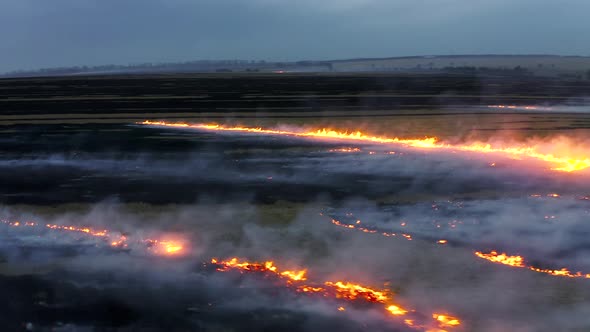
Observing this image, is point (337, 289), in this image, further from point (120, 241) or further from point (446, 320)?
point (120, 241)

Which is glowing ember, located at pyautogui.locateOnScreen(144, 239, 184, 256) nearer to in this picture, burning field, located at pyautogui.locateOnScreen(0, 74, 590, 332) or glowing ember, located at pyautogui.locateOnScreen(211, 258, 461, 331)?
burning field, located at pyautogui.locateOnScreen(0, 74, 590, 332)

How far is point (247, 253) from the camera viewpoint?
37.6ft

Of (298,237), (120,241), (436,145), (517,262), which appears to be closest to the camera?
(517,262)

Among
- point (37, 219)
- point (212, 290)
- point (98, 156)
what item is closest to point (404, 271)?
point (212, 290)

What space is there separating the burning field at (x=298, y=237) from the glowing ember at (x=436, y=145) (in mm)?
151

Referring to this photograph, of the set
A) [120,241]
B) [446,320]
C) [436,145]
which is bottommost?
[436,145]

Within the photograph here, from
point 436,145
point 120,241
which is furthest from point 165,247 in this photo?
point 436,145

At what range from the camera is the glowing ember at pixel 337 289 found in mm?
8633

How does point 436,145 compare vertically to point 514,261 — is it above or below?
below

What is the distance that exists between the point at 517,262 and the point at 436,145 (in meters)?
15.0

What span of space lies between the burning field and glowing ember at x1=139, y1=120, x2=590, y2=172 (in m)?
0.15

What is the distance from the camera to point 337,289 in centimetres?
965

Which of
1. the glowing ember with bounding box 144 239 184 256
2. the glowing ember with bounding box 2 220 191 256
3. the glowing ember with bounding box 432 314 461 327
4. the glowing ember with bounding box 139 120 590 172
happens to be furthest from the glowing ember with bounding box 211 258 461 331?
the glowing ember with bounding box 139 120 590 172

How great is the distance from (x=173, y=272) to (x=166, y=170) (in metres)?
10.3
